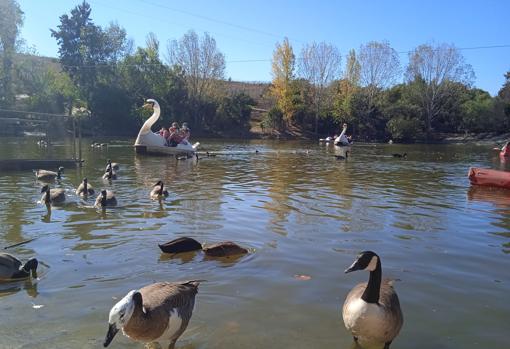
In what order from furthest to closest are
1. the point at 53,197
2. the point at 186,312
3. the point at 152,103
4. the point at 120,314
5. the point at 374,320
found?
the point at 152,103 < the point at 53,197 < the point at 186,312 < the point at 374,320 < the point at 120,314

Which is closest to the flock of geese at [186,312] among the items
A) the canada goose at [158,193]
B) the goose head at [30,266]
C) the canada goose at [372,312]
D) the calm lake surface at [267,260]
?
the canada goose at [372,312]

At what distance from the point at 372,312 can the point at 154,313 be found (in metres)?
2.24

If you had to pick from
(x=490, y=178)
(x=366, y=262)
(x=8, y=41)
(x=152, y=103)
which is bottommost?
(x=490, y=178)

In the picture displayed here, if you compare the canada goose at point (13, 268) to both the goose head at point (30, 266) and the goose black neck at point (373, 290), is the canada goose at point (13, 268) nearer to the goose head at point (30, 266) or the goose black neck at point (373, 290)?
the goose head at point (30, 266)

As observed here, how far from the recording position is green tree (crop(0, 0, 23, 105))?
156 feet

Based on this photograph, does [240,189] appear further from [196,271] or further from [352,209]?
[196,271]

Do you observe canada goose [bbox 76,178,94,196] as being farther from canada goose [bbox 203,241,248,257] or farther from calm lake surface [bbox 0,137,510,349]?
canada goose [bbox 203,241,248,257]

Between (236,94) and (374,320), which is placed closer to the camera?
(374,320)

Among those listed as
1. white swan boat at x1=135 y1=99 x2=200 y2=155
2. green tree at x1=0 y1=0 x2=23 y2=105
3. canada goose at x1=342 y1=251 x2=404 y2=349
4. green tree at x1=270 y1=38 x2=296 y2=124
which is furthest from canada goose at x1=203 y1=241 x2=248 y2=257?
green tree at x1=270 y1=38 x2=296 y2=124

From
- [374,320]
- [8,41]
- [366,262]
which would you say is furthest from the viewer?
[8,41]

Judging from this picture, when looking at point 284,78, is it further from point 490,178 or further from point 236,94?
point 490,178

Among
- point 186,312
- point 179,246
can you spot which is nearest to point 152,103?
point 179,246

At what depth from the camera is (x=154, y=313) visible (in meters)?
4.70

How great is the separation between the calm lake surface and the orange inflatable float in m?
0.70
